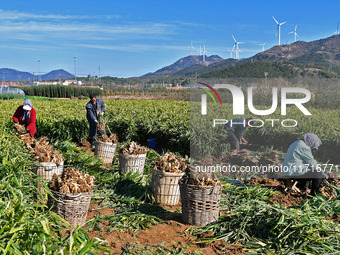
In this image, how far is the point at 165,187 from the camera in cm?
543

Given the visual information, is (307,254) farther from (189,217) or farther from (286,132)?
(286,132)

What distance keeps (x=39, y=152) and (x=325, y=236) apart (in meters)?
4.45

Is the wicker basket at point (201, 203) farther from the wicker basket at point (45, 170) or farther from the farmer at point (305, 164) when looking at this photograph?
the wicker basket at point (45, 170)

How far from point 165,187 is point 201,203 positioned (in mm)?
1052

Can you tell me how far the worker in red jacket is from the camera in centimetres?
766

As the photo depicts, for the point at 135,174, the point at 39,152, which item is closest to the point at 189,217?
the point at 135,174

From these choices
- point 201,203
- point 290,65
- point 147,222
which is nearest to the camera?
point 201,203

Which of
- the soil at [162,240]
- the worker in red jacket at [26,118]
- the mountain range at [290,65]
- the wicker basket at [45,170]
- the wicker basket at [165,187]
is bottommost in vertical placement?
the soil at [162,240]

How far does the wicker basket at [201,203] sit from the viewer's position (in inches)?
176

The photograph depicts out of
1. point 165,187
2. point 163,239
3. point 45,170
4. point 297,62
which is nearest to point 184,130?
point 165,187

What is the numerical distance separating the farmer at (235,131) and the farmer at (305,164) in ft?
9.32

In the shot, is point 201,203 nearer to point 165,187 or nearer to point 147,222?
point 147,222

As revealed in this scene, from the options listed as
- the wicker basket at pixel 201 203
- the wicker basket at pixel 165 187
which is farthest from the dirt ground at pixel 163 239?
the wicker basket at pixel 165 187

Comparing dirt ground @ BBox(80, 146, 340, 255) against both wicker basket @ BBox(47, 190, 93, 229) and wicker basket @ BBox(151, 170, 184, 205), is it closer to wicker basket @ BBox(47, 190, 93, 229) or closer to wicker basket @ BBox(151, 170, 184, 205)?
wicker basket @ BBox(47, 190, 93, 229)
